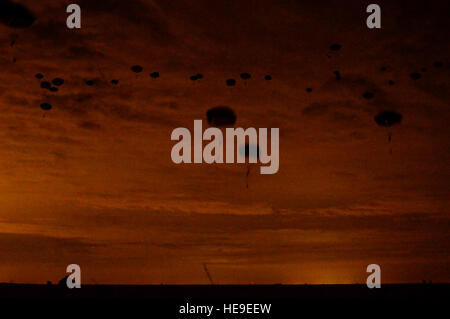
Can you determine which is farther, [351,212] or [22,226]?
[22,226]

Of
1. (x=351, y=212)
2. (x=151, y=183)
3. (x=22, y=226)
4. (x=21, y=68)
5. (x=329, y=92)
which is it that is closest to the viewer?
(x=21, y=68)

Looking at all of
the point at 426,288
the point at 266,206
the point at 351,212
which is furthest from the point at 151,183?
the point at 426,288

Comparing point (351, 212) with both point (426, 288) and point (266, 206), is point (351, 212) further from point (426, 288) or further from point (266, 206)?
point (426, 288)

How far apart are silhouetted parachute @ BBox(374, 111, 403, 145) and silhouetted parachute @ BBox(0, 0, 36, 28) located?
3.06 m

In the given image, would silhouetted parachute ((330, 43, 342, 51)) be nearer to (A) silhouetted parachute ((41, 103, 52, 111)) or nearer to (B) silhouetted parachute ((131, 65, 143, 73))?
(B) silhouetted parachute ((131, 65, 143, 73))

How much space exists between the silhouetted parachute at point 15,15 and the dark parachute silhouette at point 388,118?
10.0 feet

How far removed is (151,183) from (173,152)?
2.44 ft

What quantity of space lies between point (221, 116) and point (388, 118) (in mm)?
1576

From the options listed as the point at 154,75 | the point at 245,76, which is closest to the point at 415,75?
the point at 245,76

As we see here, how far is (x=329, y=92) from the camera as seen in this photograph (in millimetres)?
4031

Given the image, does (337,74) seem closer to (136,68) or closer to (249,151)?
(249,151)

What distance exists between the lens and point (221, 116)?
4289 mm

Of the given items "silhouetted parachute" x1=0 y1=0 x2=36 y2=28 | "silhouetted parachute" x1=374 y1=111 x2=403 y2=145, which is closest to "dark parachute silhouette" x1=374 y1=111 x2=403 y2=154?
"silhouetted parachute" x1=374 y1=111 x2=403 y2=145

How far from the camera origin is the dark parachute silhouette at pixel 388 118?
4305 millimetres
